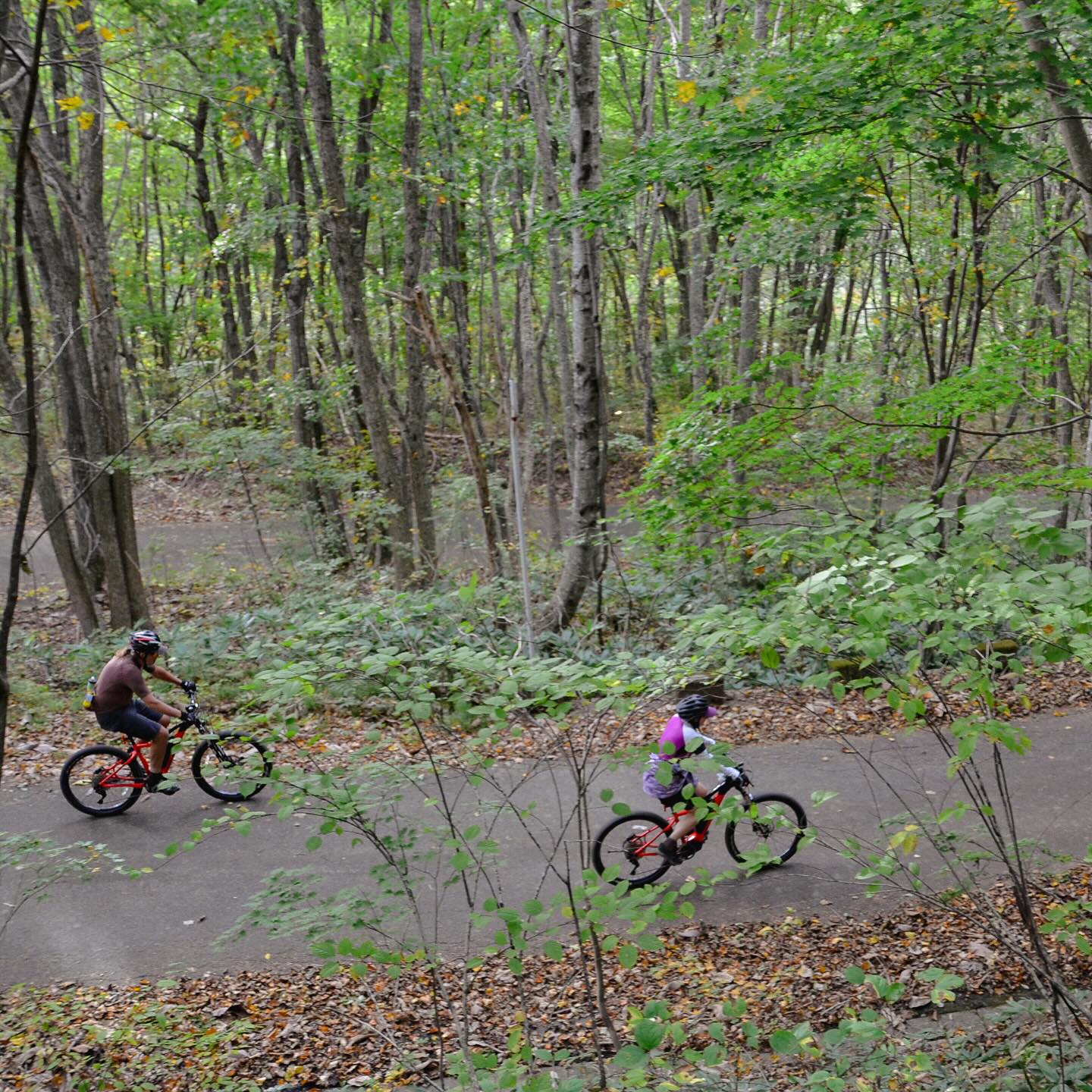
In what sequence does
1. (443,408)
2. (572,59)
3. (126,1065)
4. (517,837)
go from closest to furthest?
(126,1065)
(517,837)
(572,59)
(443,408)

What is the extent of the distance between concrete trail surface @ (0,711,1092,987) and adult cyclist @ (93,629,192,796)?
673 millimetres

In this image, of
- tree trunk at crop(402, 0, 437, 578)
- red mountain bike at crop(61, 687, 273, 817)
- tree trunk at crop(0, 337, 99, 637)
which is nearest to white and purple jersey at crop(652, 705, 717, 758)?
red mountain bike at crop(61, 687, 273, 817)

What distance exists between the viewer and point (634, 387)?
29.7 meters

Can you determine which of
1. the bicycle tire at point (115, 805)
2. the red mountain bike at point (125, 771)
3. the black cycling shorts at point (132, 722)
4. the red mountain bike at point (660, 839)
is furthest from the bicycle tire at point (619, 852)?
the bicycle tire at point (115, 805)

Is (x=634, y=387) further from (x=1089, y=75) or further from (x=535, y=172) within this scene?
(x=1089, y=75)

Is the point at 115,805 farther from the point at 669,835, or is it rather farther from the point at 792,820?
the point at 792,820

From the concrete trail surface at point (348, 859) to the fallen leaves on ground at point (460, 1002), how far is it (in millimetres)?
253

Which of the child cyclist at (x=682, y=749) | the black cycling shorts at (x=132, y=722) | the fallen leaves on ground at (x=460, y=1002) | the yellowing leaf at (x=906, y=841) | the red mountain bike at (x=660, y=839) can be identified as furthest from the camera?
the black cycling shorts at (x=132, y=722)

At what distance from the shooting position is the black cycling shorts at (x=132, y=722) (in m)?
8.26

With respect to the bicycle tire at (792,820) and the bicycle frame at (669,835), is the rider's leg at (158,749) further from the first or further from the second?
the bicycle tire at (792,820)

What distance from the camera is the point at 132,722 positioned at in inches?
327

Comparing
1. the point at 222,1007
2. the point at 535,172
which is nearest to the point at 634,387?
the point at 535,172

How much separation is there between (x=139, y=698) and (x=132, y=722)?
247mm

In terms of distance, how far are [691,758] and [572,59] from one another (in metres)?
9.41
